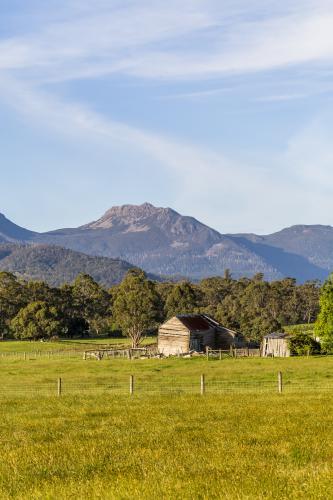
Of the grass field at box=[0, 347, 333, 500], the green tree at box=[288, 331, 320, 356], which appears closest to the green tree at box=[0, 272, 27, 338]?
the green tree at box=[288, 331, 320, 356]

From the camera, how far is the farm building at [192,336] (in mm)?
100188

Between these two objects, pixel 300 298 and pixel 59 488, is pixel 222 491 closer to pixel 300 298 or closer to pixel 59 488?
pixel 59 488

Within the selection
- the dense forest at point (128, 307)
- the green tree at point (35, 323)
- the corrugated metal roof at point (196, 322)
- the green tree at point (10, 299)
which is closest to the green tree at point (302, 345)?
the corrugated metal roof at point (196, 322)

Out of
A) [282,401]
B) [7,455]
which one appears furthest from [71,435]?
[282,401]

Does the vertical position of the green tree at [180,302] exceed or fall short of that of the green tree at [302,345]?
A: it exceeds it

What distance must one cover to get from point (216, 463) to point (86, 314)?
153 m

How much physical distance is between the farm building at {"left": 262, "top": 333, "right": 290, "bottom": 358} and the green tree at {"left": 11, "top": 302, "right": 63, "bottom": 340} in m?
57.5

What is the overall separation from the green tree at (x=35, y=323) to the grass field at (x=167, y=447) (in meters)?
103

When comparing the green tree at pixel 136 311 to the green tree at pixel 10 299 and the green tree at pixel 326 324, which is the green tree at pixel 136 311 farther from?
the green tree at pixel 326 324

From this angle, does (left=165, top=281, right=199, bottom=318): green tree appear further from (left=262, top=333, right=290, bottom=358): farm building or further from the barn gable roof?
(left=262, top=333, right=290, bottom=358): farm building

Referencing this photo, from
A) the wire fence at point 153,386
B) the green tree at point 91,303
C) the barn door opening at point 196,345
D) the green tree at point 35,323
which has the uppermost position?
the green tree at point 91,303

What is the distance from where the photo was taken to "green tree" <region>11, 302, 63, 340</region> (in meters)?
134

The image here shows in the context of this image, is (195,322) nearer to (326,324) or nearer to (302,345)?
(302,345)

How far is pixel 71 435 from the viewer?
806 inches
